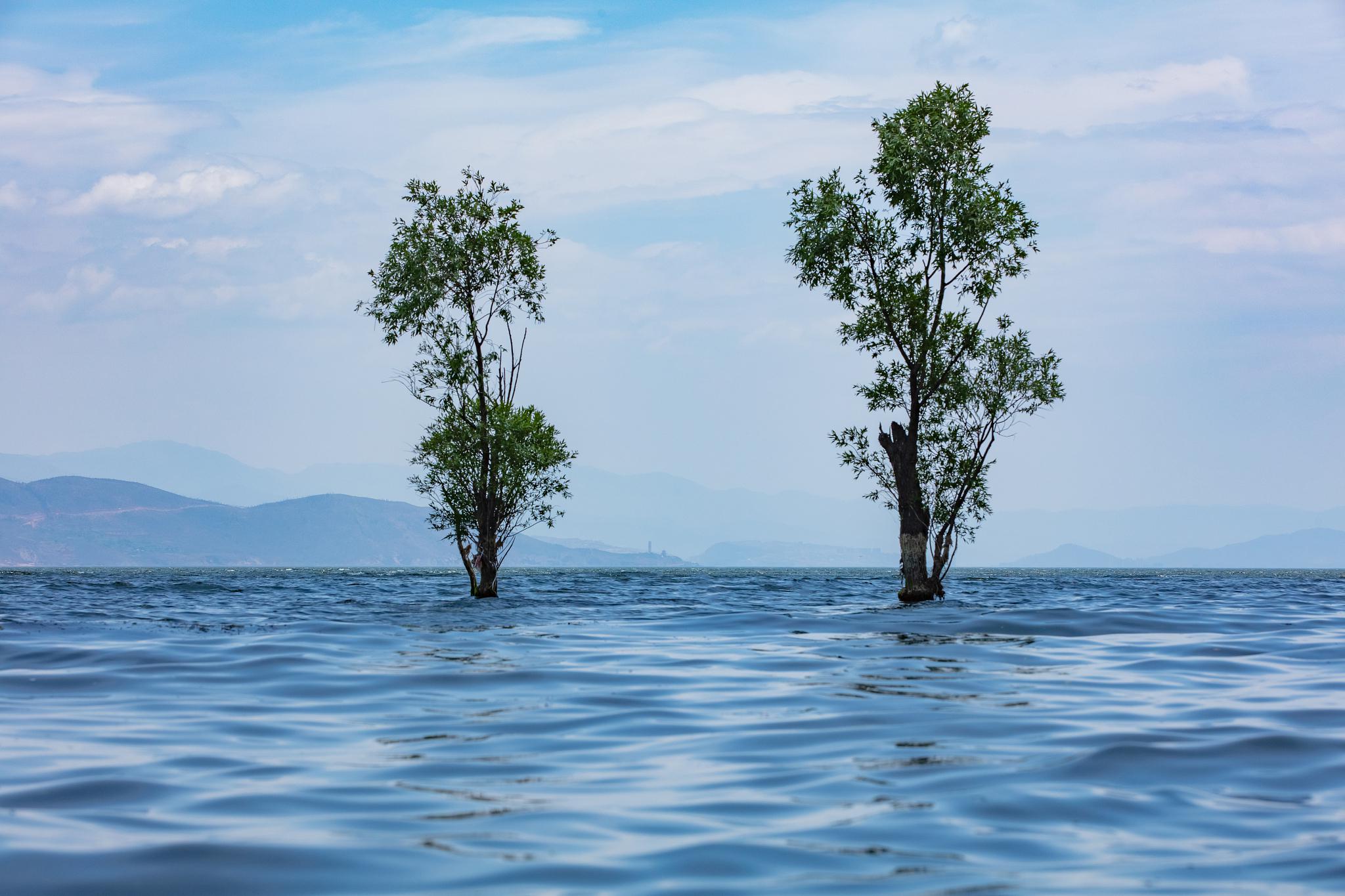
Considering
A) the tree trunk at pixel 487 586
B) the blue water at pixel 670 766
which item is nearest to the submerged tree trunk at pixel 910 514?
the blue water at pixel 670 766

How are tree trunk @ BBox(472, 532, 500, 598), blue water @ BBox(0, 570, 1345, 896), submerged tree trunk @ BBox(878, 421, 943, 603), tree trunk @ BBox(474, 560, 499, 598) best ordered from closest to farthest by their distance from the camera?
blue water @ BBox(0, 570, 1345, 896) → submerged tree trunk @ BBox(878, 421, 943, 603) → tree trunk @ BBox(472, 532, 500, 598) → tree trunk @ BBox(474, 560, 499, 598)

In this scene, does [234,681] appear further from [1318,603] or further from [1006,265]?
[1318,603]

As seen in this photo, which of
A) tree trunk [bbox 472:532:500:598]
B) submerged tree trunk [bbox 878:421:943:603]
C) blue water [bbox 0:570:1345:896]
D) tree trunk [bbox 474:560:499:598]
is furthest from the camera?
tree trunk [bbox 474:560:499:598]

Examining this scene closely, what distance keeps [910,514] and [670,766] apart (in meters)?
30.3

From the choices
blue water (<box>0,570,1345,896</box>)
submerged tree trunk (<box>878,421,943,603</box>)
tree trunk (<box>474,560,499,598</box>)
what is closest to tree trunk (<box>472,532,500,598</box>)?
tree trunk (<box>474,560,499,598</box>)

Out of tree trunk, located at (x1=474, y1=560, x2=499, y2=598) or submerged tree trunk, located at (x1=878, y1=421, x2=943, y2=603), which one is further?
tree trunk, located at (x1=474, y1=560, x2=499, y2=598)

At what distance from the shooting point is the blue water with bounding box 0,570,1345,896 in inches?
353

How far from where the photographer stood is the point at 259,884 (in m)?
8.60

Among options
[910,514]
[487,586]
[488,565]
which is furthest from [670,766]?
[487,586]

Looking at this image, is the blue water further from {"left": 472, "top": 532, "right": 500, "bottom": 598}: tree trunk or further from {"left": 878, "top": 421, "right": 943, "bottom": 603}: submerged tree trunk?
{"left": 472, "top": 532, "right": 500, "bottom": 598}: tree trunk

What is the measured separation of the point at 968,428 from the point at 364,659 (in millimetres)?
25273

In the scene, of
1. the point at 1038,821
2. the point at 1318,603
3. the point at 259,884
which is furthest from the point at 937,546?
the point at 259,884

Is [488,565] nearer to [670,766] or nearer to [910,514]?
[910,514]

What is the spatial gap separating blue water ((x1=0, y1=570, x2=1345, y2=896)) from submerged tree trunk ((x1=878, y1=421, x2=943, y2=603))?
12913 mm
